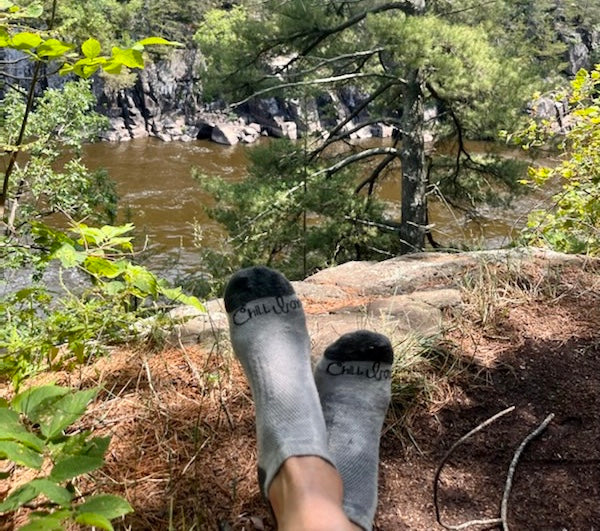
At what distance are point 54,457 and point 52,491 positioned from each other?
6.8 inches

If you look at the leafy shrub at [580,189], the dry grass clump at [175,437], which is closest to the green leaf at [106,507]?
the dry grass clump at [175,437]

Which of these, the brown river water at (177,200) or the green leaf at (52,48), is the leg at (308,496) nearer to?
the green leaf at (52,48)

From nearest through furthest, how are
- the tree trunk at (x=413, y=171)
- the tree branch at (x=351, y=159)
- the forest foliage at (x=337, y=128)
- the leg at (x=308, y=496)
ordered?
1. the leg at (x=308, y=496)
2. the forest foliage at (x=337, y=128)
3. the tree trunk at (x=413, y=171)
4. the tree branch at (x=351, y=159)

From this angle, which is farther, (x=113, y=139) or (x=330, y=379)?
(x=113, y=139)

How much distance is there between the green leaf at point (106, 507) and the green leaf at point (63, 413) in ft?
0.38

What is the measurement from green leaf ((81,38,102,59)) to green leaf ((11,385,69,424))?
542 mm

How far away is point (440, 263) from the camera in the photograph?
7.97 ft

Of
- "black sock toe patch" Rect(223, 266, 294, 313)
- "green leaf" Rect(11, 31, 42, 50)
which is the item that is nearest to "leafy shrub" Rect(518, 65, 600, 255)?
"black sock toe patch" Rect(223, 266, 294, 313)

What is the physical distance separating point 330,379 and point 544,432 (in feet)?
1.68

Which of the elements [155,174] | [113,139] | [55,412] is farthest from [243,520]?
[113,139]

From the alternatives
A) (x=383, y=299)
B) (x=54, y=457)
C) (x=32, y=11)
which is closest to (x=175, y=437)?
(x=54, y=457)

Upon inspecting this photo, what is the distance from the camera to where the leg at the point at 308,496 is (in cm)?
82

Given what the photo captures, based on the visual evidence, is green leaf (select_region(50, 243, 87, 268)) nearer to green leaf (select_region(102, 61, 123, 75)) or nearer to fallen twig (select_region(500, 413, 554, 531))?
green leaf (select_region(102, 61, 123, 75))

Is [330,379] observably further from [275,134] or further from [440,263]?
[275,134]
